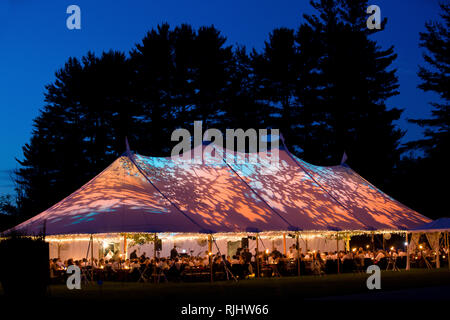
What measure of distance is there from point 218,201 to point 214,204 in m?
0.35

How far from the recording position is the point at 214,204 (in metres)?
21.5

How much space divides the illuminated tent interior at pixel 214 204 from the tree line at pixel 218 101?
618 inches

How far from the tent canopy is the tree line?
17.0 meters

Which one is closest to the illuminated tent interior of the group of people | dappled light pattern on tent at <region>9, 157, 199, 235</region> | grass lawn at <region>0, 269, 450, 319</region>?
dappled light pattern on tent at <region>9, 157, 199, 235</region>

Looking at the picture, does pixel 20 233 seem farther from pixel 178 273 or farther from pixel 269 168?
pixel 269 168

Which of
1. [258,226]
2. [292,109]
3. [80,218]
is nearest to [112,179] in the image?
[80,218]

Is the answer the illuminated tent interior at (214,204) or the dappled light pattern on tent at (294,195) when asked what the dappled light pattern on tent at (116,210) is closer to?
the illuminated tent interior at (214,204)

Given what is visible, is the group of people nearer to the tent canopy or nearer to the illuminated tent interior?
the illuminated tent interior

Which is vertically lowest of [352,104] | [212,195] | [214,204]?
[214,204]

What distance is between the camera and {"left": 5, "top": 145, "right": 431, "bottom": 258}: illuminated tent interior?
19344mm

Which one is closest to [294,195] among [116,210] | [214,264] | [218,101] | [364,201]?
[364,201]
